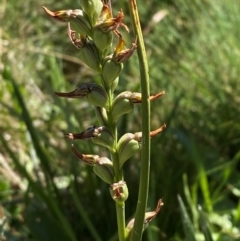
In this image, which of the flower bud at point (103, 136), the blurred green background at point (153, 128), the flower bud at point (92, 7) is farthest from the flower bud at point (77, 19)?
the blurred green background at point (153, 128)

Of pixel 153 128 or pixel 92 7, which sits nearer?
pixel 92 7

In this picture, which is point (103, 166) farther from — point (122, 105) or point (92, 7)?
point (92, 7)

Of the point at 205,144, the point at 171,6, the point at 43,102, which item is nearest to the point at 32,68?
the point at 43,102

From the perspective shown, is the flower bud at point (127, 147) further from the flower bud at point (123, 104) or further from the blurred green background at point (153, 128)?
the blurred green background at point (153, 128)

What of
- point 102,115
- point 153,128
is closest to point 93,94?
point 102,115

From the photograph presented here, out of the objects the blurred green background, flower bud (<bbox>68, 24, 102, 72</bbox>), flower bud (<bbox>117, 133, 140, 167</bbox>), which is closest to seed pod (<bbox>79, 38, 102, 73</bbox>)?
flower bud (<bbox>68, 24, 102, 72</bbox>)
